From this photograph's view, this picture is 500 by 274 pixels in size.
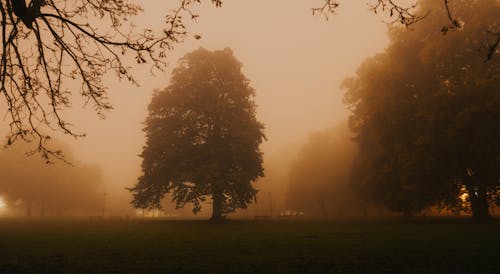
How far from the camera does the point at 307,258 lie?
11719 mm

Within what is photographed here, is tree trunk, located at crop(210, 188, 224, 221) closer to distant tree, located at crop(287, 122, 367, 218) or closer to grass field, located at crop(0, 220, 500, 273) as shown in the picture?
grass field, located at crop(0, 220, 500, 273)

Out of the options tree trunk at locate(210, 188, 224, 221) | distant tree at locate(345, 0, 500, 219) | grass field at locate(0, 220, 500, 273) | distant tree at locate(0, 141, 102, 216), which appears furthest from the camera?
distant tree at locate(0, 141, 102, 216)

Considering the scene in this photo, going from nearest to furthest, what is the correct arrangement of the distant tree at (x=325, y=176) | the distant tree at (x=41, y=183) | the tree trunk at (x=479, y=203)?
the tree trunk at (x=479, y=203) < the distant tree at (x=325, y=176) < the distant tree at (x=41, y=183)

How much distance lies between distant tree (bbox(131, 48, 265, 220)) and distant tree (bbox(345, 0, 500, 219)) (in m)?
11.3

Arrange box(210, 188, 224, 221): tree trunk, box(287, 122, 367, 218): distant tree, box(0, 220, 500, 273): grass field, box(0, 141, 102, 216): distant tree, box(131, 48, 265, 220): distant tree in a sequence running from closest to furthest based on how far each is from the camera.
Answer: box(0, 220, 500, 273): grass field < box(131, 48, 265, 220): distant tree < box(210, 188, 224, 221): tree trunk < box(287, 122, 367, 218): distant tree < box(0, 141, 102, 216): distant tree

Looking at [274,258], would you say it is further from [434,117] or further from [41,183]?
[41,183]

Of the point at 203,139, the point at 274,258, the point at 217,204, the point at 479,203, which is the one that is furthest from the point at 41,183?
the point at 274,258

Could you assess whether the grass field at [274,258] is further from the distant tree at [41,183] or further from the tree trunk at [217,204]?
the distant tree at [41,183]

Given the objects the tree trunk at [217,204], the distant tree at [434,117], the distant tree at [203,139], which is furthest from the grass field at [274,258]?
the tree trunk at [217,204]

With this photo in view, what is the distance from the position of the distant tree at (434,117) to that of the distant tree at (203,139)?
11.3 m

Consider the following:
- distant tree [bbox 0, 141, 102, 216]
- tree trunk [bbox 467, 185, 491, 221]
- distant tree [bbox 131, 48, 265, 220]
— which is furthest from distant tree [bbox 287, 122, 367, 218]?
distant tree [bbox 0, 141, 102, 216]

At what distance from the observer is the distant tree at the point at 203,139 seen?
33.5 m

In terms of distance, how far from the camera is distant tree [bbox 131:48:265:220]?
33531 millimetres

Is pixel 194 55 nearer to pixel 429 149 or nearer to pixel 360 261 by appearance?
pixel 429 149
